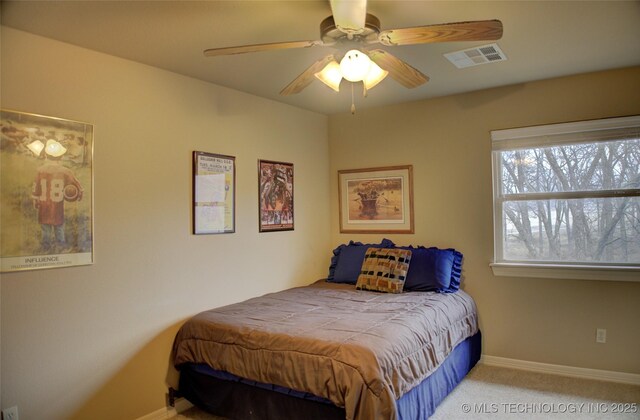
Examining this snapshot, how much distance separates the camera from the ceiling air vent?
2861mm

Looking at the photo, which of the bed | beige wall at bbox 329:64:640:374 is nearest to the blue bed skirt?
the bed

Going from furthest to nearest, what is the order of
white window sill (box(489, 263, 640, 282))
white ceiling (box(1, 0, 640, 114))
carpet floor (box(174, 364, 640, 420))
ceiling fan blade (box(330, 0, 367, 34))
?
white window sill (box(489, 263, 640, 282)) < carpet floor (box(174, 364, 640, 420)) < white ceiling (box(1, 0, 640, 114)) < ceiling fan blade (box(330, 0, 367, 34))

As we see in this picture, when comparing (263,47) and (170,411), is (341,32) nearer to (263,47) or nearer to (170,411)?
(263,47)

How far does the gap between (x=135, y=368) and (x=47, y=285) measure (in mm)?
791

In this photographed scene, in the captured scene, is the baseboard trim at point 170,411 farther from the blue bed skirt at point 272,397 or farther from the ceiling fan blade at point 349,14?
the ceiling fan blade at point 349,14

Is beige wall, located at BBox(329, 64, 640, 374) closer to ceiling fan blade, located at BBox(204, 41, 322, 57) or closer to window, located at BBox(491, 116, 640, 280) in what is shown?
window, located at BBox(491, 116, 640, 280)

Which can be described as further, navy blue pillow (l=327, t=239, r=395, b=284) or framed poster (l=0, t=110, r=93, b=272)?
navy blue pillow (l=327, t=239, r=395, b=284)

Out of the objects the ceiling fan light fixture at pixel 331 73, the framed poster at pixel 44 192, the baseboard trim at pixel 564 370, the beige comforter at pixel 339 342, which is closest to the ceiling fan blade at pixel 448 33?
the ceiling fan light fixture at pixel 331 73

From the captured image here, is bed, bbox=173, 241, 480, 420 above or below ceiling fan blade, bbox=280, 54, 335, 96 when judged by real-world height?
below

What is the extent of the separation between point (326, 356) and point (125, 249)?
1.48 metres

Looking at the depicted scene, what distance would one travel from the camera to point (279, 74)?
10.7 feet

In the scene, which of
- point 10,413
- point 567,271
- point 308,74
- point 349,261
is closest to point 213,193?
point 308,74

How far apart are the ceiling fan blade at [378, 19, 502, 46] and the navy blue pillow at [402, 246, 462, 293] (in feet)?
6.93

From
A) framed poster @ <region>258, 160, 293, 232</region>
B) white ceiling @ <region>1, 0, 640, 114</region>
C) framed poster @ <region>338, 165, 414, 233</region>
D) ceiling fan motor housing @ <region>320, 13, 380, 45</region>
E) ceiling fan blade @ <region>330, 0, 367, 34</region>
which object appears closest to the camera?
ceiling fan blade @ <region>330, 0, 367, 34</region>
